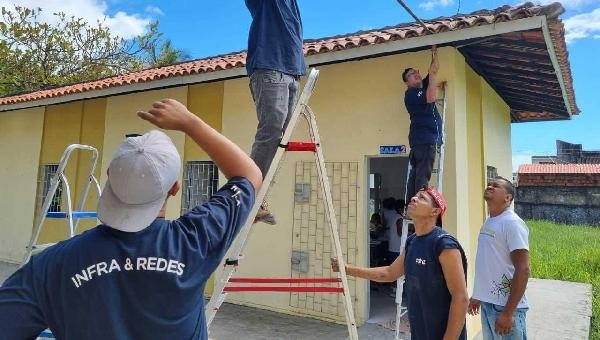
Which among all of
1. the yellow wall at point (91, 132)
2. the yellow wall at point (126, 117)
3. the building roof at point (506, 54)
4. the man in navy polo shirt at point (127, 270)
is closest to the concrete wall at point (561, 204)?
the building roof at point (506, 54)

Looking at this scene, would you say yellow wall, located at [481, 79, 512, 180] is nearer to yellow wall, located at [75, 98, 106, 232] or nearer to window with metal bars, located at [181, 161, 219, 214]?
A: window with metal bars, located at [181, 161, 219, 214]

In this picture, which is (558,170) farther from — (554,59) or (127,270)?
(127,270)

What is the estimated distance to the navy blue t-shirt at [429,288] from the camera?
2541mm

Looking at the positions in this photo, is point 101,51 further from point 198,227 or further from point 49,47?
point 198,227

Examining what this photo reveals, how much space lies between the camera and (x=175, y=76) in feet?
22.9

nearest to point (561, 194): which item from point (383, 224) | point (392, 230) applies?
point (383, 224)

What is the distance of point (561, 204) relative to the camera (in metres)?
20.5

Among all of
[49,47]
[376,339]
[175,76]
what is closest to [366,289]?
[376,339]

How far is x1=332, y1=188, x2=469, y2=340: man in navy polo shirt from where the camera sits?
8.02 ft

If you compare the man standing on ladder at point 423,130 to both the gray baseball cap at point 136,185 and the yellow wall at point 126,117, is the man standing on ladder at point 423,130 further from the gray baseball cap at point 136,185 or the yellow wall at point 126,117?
the yellow wall at point 126,117

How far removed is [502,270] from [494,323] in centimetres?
44

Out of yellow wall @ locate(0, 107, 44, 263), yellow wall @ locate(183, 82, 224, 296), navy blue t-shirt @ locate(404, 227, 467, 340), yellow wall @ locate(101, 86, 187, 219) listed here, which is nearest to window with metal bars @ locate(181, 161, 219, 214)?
yellow wall @ locate(183, 82, 224, 296)

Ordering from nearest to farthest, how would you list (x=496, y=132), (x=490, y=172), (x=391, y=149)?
(x=391, y=149), (x=490, y=172), (x=496, y=132)

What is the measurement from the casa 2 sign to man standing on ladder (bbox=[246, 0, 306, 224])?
3133mm
